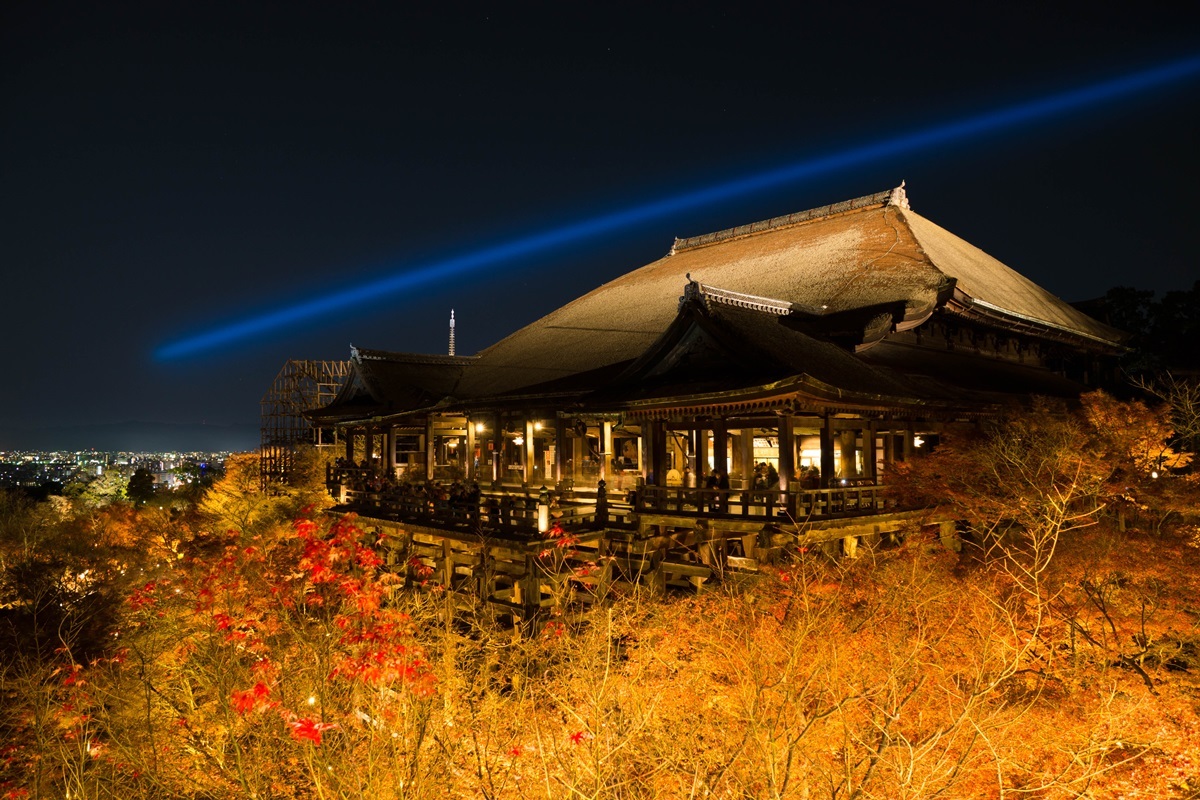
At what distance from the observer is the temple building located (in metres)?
15.8

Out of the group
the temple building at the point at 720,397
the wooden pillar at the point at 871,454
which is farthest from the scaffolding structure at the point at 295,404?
the wooden pillar at the point at 871,454

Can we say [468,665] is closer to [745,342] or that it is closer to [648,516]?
[648,516]

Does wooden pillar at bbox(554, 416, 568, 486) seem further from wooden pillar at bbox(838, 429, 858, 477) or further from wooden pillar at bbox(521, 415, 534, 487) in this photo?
wooden pillar at bbox(838, 429, 858, 477)

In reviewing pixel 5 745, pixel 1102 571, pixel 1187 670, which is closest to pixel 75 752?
pixel 5 745

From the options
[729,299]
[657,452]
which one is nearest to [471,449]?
[657,452]

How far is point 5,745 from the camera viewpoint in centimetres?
1490

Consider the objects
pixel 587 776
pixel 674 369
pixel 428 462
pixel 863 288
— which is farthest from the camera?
pixel 428 462

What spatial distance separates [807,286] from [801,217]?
855cm

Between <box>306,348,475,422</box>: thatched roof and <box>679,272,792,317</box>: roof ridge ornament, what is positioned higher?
<box>679,272,792,317</box>: roof ridge ornament

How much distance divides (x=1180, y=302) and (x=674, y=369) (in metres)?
31.3

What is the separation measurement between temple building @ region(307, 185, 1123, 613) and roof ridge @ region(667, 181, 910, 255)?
0.10 metres

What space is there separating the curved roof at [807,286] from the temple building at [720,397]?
0.12 meters

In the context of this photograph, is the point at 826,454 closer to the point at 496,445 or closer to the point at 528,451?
the point at 528,451

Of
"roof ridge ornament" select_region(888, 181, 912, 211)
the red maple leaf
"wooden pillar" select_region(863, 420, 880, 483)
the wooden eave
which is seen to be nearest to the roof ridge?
"roof ridge ornament" select_region(888, 181, 912, 211)
